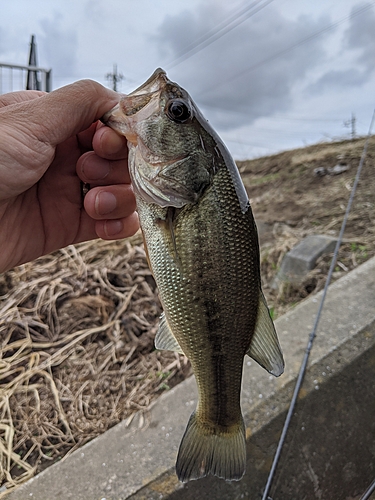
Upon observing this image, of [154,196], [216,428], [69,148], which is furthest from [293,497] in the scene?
[69,148]

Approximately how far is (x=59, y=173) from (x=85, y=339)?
1.65 meters

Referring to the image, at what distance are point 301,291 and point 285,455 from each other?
1.84 m

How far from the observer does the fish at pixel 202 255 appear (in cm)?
136

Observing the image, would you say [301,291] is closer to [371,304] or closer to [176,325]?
[371,304]

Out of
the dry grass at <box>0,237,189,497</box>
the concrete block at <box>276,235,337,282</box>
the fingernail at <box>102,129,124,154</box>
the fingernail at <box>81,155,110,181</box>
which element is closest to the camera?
the fingernail at <box>102,129,124,154</box>

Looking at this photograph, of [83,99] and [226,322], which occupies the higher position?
[83,99]

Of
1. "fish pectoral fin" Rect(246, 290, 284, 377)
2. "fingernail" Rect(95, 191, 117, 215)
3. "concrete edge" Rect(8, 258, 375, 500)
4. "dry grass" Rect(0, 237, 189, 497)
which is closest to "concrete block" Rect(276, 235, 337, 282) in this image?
"concrete edge" Rect(8, 258, 375, 500)

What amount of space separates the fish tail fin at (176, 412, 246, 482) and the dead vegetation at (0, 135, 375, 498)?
1.04 metres

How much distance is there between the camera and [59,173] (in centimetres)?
199

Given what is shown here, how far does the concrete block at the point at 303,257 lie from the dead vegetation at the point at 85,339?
105 millimetres

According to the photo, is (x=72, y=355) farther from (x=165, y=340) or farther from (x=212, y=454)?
(x=212, y=454)

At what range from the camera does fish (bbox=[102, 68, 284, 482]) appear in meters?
1.36

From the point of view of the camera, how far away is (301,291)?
3795mm

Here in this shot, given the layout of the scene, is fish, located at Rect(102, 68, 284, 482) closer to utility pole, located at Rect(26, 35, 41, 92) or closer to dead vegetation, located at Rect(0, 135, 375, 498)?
dead vegetation, located at Rect(0, 135, 375, 498)
